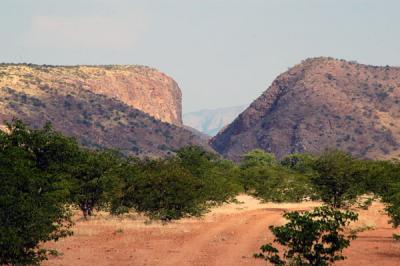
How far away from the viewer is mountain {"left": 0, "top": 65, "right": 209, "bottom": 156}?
486ft

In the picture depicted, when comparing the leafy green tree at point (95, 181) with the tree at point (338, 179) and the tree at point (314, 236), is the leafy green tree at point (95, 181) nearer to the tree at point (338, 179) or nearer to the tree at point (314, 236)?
the tree at point (338, 179)

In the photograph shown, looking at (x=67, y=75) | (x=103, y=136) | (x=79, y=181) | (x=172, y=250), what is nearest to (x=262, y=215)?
(x=79, y=181)

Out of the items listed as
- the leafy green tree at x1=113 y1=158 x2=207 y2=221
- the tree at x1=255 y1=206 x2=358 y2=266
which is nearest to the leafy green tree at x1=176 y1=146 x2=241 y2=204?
the leafy green tree at x1=113 y1=158 x2=207 y2=221

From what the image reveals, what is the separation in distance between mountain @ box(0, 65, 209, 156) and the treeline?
88693mm

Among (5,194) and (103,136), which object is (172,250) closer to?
(5,194)

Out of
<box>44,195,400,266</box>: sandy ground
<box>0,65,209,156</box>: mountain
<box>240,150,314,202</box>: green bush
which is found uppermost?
<box>0,65,209,156</box>: mountain

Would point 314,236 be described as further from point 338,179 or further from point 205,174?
point 205,174

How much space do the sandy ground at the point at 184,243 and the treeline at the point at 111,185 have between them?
52.4 inches

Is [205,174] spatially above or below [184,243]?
above

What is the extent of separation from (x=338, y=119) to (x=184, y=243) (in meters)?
158

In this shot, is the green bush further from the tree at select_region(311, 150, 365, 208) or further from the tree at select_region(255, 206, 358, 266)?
the tree at select_region(255, 206, 358, 266)

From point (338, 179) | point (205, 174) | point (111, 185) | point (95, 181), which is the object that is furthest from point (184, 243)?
point (205, 174)

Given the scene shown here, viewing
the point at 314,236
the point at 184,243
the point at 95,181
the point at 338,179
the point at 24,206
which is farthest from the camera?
the point at 338,179

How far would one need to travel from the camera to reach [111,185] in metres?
34.2
